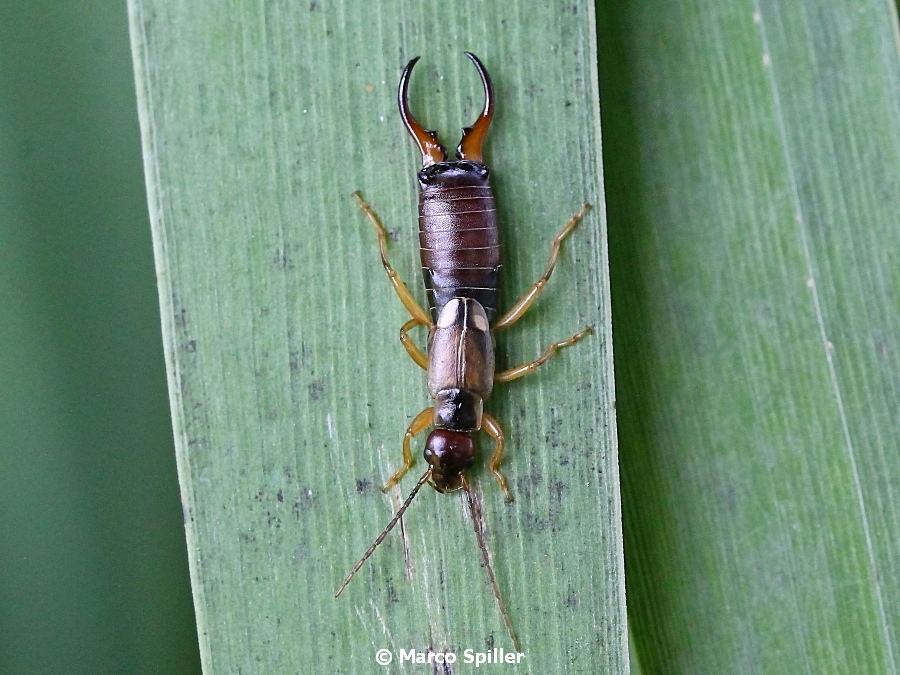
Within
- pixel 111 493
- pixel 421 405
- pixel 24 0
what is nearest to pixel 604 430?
pixel 421 405

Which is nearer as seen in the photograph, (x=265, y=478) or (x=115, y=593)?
(x=265, y=478)

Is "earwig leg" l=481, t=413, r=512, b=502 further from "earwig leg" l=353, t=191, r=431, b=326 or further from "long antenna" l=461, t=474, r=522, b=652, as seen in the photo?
"earwig leg" l=353, t=191, r=431, b=326

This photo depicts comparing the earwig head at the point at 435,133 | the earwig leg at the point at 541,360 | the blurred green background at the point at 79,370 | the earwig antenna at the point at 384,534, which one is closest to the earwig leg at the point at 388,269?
the earwig head at the point at 435,133

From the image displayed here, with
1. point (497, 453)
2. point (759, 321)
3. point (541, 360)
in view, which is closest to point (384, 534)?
point (497, 453)

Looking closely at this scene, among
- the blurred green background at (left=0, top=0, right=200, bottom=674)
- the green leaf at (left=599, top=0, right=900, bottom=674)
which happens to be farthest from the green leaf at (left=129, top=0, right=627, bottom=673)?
the blurred green background at (left=0, top=0, right=200, bottom=674)

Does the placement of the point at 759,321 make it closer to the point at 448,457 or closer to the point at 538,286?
the point at 538,286

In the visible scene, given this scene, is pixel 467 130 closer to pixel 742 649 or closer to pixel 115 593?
pixel 742 649
